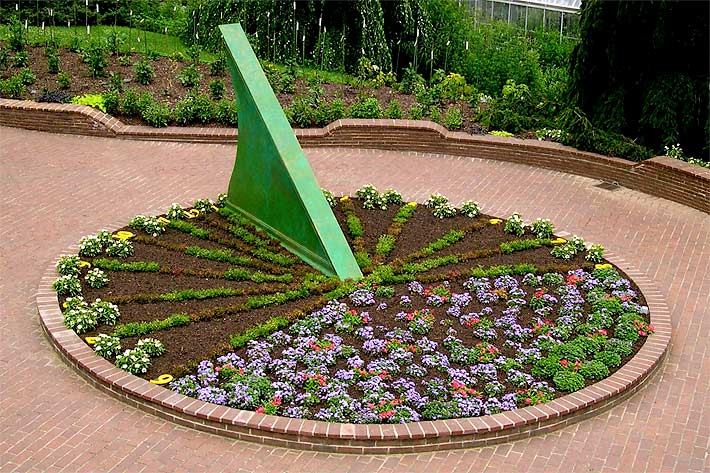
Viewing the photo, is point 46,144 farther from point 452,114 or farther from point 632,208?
point 632,208

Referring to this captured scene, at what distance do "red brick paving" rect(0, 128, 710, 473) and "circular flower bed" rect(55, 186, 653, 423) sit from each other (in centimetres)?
45

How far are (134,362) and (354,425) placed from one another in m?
2.14

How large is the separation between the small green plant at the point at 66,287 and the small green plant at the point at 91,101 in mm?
6185

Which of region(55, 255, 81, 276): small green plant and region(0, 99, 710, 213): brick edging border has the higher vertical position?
region(0, 99, 710, 213): brick edging border

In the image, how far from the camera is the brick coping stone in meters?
8.31

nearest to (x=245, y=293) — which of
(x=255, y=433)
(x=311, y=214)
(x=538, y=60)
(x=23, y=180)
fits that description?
(x=311, y=214)

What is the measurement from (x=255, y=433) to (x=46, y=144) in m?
8.71

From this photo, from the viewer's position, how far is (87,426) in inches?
337

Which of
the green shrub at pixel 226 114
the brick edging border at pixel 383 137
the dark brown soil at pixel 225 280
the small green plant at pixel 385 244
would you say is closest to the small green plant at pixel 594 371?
the dark brown soil at pixel 225 280

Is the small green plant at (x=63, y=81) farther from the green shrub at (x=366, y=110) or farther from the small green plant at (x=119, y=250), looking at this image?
the small green plant at (x=119, y=250)

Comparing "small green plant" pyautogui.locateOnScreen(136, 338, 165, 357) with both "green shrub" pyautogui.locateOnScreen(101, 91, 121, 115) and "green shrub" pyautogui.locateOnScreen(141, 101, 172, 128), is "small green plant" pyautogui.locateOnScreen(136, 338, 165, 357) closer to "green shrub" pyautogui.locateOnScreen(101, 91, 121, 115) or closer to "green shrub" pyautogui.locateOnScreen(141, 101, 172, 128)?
"green shrub" pyautogui.locateOnScreen(141, 101, 172, 128)

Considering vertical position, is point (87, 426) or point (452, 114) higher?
point (452, 114)

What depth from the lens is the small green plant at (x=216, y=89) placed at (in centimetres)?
1694

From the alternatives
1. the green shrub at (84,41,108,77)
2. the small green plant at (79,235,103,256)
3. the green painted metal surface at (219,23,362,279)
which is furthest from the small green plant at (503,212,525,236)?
the green shrub at (84,41,108,77)
